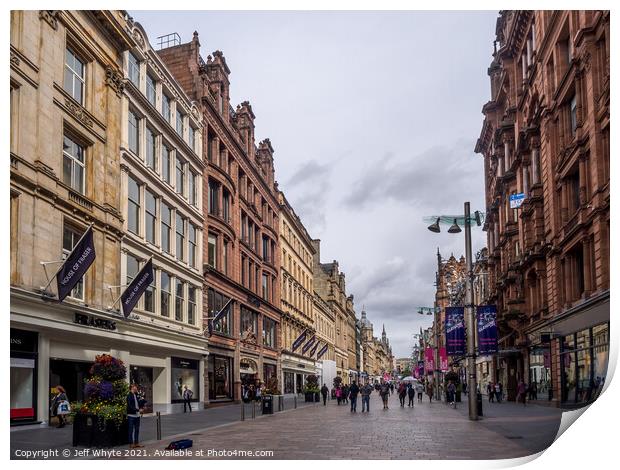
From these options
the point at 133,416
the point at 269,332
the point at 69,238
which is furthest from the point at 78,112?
the point at 269,332

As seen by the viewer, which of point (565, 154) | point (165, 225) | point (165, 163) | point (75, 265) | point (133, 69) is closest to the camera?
point (75, 265)

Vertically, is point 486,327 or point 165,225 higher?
point 165,225

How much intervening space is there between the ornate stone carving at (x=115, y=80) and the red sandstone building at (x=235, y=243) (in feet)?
40.7

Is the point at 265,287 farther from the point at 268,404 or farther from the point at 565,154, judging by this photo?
the point at 565,154

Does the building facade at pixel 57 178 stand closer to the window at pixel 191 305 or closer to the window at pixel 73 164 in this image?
the window at pixel 73 164

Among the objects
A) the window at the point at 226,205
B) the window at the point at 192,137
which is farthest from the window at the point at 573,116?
the window at the point at 226,205

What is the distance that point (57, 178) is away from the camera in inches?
534

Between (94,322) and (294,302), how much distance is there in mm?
57723

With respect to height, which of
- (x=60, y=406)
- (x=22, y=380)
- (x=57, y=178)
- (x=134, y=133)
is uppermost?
(x=134, y=133)

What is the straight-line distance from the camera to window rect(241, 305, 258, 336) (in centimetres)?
5119

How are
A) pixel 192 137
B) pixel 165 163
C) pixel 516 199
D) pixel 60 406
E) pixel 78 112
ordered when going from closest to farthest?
pixel 60 406
pixel 78 112
pixel 516 199
pixel 165 163
pixel 192 137

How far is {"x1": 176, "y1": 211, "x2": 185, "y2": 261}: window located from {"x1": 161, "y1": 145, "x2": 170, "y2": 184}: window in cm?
340
